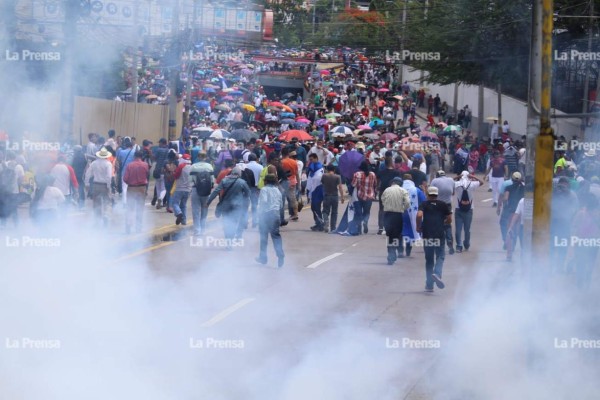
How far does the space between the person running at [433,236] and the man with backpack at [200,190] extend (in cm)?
526

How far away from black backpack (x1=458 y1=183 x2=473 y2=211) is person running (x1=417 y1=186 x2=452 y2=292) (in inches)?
149

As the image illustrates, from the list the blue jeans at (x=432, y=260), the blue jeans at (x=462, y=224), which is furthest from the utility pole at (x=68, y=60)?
the blue jeans at (x=462, y=224)

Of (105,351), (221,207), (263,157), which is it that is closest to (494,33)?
(221,207)

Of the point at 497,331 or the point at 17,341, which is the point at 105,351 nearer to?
the point at 17,341

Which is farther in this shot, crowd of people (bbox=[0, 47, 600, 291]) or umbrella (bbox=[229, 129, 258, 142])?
umbrella (bbox=[229, 129, 258, 142])

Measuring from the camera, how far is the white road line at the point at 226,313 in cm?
1167

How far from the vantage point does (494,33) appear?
1984cm

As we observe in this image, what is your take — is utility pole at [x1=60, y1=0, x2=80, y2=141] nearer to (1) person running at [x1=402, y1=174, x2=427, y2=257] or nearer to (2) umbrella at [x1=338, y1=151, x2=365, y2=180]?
(1) person running at [x1=402, y1=174, x2=427, y2=257]

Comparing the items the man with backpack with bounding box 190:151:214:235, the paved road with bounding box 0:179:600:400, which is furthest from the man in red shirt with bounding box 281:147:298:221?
the paved road with bounding box 0:179:600:400

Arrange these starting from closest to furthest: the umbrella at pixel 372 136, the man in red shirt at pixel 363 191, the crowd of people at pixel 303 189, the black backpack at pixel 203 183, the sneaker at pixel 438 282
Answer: the sneaker at pixel 438 282 < the crowd of people at pixel 303 189 < the black backpack at pixel 203 183 < the man in red shirt at pixel 363 191 < the umbrella at pixel 372 136

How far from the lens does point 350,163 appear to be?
2347 cm

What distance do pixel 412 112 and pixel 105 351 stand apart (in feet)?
149

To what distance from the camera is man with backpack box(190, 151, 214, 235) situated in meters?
19.4

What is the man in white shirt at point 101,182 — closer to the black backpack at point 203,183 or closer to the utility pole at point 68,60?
the black backpack at point 203,183
